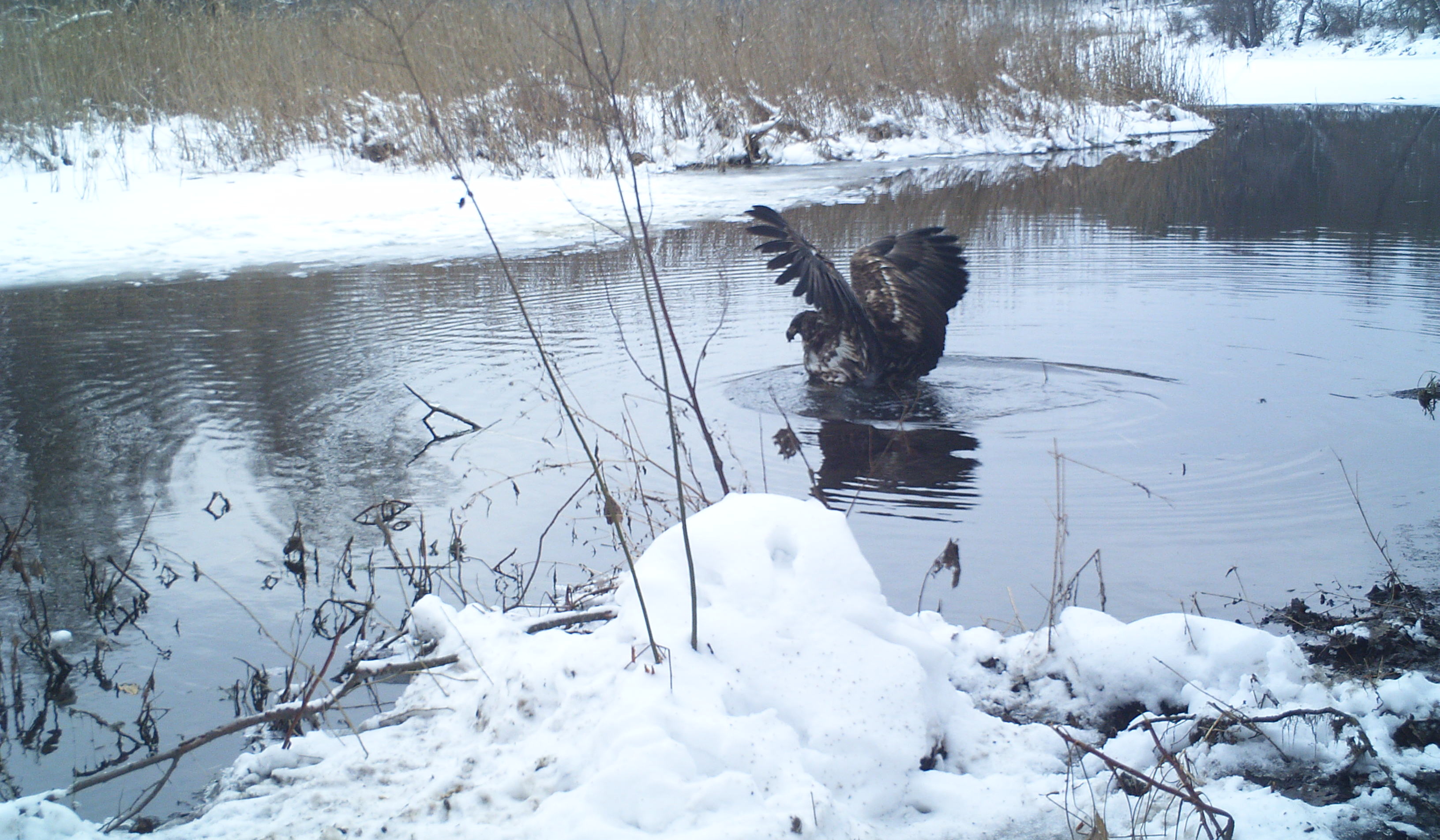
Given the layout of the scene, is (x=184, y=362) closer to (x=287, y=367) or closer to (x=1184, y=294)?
(x=287, y=367)

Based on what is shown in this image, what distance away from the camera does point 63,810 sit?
2.06 metres

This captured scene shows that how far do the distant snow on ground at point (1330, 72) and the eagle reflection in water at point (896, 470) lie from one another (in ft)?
69.2

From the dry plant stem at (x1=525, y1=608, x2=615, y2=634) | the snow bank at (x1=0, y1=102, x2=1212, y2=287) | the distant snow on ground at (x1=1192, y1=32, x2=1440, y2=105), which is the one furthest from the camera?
the distant snow on ground at (x1=1192, y1=32, x2=1440, y2=105)

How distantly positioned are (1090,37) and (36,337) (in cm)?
1782

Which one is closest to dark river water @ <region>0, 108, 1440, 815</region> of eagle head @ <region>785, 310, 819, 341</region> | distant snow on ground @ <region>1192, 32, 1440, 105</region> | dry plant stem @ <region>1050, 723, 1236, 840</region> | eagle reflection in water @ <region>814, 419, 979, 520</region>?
eagle reflection in water @ <region>814, 419, 979, 520</region>

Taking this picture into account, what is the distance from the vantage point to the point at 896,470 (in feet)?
14.6

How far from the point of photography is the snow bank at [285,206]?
10008 millimetres

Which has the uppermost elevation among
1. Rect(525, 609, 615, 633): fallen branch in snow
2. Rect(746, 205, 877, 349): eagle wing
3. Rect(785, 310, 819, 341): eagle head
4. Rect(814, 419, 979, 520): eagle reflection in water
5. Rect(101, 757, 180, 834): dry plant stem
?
Rect(746, 205, 877, 349): eagle wing

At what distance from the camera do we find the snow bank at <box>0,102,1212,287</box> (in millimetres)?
10008

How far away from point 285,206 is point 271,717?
35.0 feet

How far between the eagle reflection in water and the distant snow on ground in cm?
2111

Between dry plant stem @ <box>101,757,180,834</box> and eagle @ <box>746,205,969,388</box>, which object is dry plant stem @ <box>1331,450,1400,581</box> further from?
dry plant stem @ <box>101,757,180,834</box>

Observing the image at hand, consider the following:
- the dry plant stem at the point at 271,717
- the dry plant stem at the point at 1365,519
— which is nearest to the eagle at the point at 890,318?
the dry plant stem at the point at 1365,519

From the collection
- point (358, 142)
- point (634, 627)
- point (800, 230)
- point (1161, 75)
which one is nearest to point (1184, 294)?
point (800, 230)
